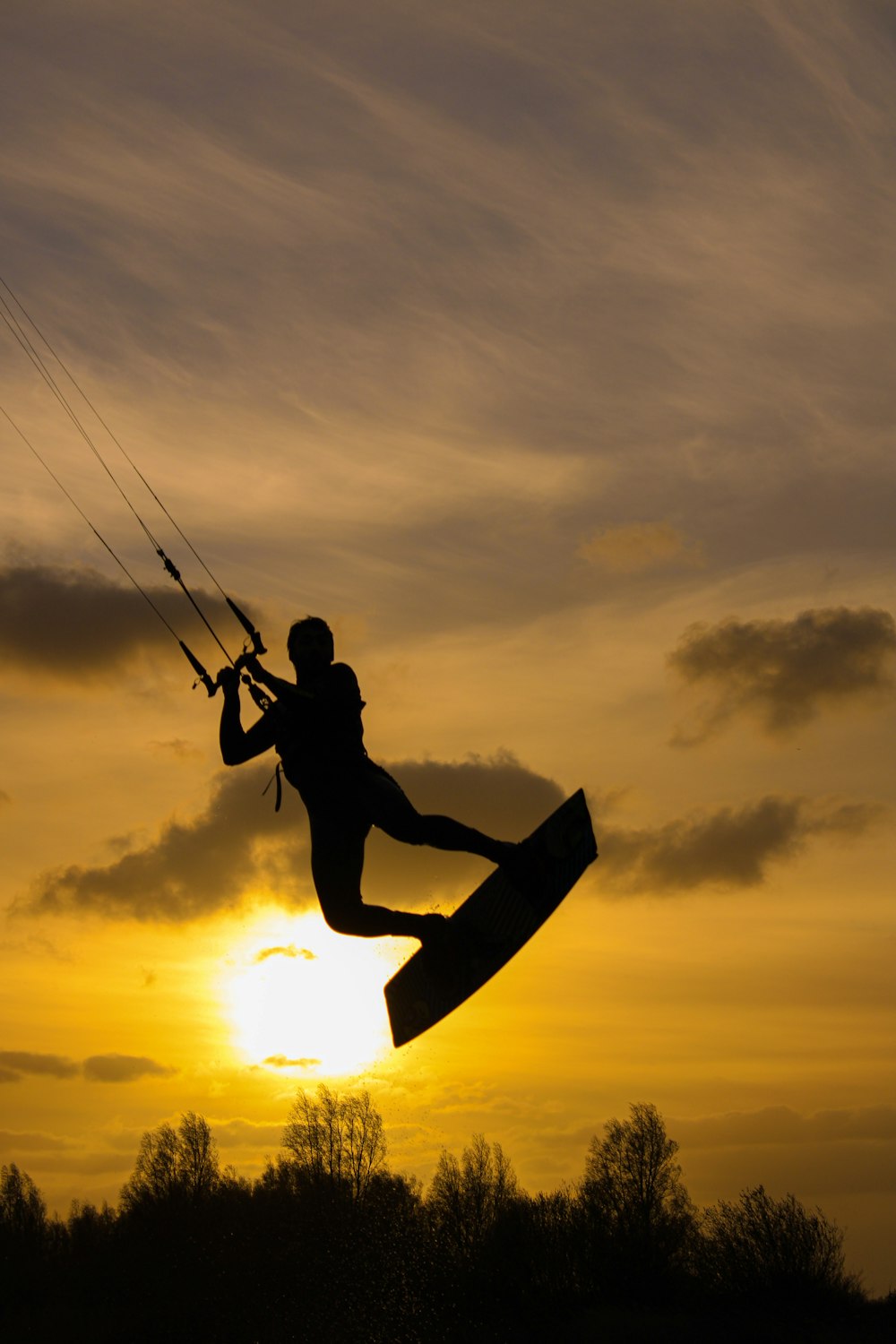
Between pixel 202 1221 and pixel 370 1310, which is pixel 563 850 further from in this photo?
pixel 370 1310

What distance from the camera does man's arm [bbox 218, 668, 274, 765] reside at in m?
10.1

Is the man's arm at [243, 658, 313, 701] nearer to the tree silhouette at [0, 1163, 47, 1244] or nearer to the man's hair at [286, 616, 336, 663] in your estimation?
the man's hair at [286, 616, 336, 663]

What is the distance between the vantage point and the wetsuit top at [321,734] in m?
10.1

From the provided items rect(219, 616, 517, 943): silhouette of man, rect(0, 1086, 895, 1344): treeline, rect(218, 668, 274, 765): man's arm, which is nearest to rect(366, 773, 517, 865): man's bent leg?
rect(219, 616, 517, 943): silhouette of man

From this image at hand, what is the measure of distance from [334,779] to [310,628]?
1182 millimetres

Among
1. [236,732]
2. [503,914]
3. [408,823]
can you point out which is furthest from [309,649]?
[503,914]

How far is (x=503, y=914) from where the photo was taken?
11297 millimetres

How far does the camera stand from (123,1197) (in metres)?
87.5

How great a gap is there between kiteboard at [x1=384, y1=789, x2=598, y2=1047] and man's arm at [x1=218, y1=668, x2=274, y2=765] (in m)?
2.19

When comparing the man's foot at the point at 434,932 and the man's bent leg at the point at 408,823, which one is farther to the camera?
the man's foot at the point at 434,932

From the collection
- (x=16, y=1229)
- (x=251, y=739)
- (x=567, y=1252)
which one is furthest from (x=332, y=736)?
(x=16, y=1229)

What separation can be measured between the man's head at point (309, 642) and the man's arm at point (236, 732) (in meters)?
0.55

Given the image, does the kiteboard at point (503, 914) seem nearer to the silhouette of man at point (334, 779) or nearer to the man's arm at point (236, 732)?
the silhouette of man at point (334, 779)

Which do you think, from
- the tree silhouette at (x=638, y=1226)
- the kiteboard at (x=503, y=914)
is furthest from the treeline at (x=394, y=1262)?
the kiteboard at (x=503, y=914)
